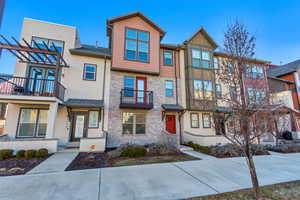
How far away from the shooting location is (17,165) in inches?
229

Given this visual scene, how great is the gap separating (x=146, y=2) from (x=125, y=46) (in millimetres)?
5775

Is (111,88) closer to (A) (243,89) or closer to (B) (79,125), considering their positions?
(B) (79,125)

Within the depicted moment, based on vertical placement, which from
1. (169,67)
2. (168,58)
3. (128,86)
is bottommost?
(128,86)

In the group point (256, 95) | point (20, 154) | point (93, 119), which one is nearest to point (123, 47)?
point (93, 119)

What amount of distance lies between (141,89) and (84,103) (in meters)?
4.72

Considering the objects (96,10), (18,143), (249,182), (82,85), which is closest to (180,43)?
(96,10)

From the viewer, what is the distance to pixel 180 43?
1324cm

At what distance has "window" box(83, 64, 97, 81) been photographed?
10.7 m

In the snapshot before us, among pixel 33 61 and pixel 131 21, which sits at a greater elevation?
pixel 131 21

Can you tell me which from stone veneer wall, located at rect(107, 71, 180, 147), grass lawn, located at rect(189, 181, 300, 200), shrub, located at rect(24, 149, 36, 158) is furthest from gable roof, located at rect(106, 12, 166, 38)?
grass lawn, located at rect(189, 181, 300, 200)

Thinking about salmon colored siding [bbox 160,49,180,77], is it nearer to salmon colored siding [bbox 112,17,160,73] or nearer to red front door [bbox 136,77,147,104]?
salmon colored siding [bbox 112,17,160,73]

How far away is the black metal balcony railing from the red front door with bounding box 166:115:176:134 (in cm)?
868

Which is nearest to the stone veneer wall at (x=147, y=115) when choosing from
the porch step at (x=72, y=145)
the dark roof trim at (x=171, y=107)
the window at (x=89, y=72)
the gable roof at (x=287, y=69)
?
the dark roof trim at (x=171, y=107)

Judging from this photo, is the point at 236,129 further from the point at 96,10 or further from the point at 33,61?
the point at 96,10
